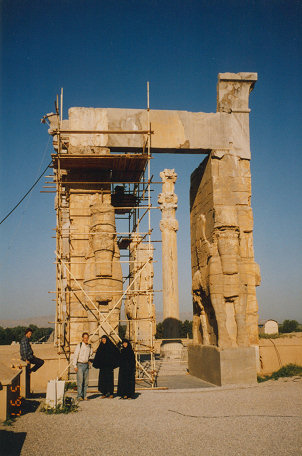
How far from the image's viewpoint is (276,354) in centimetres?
1063

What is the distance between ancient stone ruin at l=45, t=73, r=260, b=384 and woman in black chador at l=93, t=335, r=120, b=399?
46.4 inches

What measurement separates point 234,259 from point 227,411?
149 inches

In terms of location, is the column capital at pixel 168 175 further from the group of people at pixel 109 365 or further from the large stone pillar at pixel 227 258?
the group of people at pixel 109 365

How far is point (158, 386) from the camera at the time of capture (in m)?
9.90

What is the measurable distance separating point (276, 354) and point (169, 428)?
17.5 feet

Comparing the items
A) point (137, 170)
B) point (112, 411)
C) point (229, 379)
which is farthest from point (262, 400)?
→ point (137, 170)

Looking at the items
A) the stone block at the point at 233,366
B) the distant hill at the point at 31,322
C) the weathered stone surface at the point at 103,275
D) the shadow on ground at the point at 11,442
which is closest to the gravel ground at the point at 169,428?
the shadow on ground at the point at 11,442

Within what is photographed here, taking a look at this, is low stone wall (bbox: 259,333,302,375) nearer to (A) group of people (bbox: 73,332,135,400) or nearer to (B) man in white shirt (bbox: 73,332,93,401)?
(A) group of people (bbox: 73,332,135,400)

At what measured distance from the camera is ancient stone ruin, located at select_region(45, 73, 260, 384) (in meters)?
9.99

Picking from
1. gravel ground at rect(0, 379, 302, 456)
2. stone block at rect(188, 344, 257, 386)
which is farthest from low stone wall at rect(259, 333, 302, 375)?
gravel ground at rect(0, 379, 302, 456)

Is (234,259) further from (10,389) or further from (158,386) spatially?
(10,389)

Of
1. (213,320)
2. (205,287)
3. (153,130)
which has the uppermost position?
(153,130)

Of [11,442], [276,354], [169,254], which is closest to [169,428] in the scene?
[11,442]

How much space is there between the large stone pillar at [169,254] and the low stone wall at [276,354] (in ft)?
19.4
